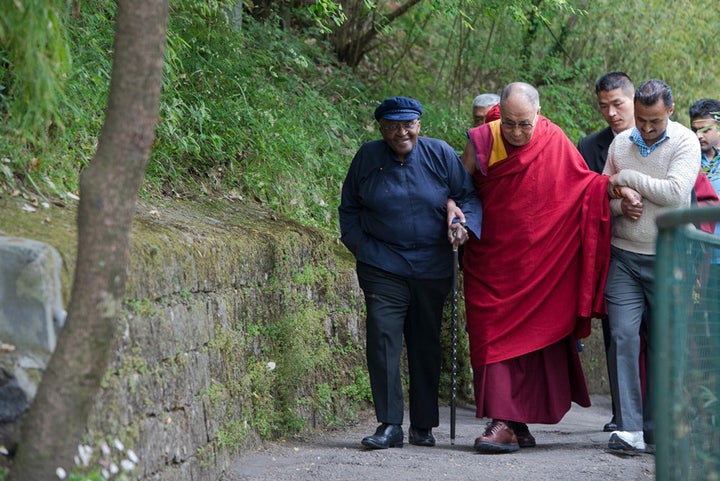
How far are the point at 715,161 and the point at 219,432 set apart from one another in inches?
157

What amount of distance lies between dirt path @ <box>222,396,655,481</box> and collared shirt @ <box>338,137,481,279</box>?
1.11 metres

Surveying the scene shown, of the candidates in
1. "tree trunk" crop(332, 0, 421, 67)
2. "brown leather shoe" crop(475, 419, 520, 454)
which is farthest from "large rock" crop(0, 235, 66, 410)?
"tree trunk" crop(332, 0, 421, 67)

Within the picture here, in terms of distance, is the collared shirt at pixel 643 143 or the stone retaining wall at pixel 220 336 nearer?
the stone retaining wall at pixel 220 336

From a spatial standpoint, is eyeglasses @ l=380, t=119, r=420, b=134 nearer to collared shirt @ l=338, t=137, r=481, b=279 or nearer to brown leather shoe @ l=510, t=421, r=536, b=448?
collared shirt @ l=338, t=137, r=481, b=279

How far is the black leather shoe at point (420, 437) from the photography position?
6855mm

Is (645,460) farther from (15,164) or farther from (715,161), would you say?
(15,164)

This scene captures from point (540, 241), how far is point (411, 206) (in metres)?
0.82

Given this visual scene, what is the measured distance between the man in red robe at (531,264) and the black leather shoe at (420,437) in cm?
37

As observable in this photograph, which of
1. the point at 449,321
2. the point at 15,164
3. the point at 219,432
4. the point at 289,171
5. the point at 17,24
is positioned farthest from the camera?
the point at 449,321

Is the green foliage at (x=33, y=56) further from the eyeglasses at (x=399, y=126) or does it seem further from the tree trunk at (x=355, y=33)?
the tree trunk at (x=355, y=33)

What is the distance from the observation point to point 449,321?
920 centimetres

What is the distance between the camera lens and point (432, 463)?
19.5ft

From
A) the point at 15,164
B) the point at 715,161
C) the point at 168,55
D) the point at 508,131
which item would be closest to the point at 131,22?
the point at 15,164

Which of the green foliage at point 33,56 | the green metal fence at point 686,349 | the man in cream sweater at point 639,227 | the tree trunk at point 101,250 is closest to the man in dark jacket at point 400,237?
the man in cream sweater at point 639,227
